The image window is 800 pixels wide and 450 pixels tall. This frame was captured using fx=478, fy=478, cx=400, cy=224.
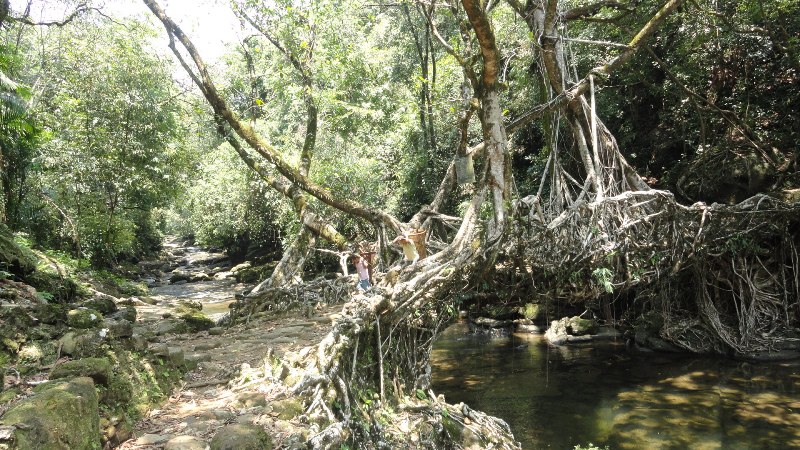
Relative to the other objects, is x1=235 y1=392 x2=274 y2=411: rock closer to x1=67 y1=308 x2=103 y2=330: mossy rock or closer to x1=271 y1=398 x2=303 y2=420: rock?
x1=271 y1=398 x2=303 y2=420: rock

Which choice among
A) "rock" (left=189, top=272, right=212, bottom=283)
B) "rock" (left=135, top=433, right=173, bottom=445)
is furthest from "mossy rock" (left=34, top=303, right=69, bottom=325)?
"rock" (left=189, top=272, right=212, bottom=283)

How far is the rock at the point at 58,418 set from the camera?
8.14ft

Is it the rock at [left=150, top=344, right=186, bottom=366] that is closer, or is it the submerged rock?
the rock at [left=150, top=344, right=186, bottom=366]

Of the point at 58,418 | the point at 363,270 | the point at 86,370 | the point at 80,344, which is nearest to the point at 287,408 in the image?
the point at 86,370

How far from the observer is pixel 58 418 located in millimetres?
2674

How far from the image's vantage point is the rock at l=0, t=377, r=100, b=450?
8.14 feet

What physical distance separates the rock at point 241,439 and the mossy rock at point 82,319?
2839mm

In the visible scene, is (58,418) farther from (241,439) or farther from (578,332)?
(578,332)

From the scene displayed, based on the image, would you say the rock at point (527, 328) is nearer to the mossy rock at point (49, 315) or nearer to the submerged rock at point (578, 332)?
the submerged rock at point (578, 332)

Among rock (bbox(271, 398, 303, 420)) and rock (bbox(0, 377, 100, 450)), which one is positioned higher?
rock (bbox(0, 377, 100, 450))

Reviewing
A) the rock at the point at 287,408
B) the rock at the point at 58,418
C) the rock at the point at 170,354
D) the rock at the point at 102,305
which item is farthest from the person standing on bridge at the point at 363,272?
the rock at the point at 58,418

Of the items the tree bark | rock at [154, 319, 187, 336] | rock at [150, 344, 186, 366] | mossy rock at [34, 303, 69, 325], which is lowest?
rock at [154, 319, 187, 336]

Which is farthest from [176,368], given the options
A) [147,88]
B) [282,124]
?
[282,124]

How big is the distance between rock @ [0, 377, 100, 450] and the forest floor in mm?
524
